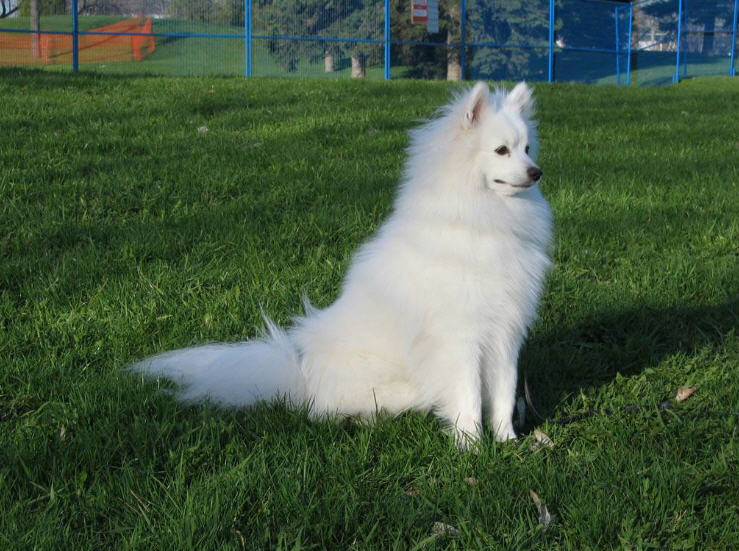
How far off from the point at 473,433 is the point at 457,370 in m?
0.23

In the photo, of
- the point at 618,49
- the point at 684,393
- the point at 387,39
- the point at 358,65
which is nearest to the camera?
the point at 684,393

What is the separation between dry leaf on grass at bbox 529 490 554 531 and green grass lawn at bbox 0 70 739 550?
24mm

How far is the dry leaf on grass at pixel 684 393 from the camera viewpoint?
2.99 m

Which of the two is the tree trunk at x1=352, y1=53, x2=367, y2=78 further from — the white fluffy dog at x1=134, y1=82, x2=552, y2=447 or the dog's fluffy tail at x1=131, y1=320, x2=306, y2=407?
the dog's fluffy tail at x1=131, y1=320, x2=306, y2=407

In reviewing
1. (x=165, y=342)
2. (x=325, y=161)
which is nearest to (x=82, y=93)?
(x=325, y=161)

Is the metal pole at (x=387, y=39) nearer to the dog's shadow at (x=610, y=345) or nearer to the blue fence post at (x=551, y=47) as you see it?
the blue fence post at (x=551, y=47)

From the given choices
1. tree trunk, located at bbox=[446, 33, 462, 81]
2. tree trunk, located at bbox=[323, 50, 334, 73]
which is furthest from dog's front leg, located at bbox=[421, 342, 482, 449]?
tree trunk, located at bbox=[446, 33, 462, 81]

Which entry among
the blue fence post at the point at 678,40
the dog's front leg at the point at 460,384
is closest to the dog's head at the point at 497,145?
the dog's front leg at the point at 460,384

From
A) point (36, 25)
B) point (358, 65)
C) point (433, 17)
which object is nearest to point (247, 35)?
point (358, 65)

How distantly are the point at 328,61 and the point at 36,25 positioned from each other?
27.0 ft

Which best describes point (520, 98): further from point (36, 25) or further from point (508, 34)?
point (508, 34)

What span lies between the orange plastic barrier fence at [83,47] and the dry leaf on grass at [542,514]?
16917mm

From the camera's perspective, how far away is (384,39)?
754 inches

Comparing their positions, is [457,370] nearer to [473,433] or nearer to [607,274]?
[473,433]
